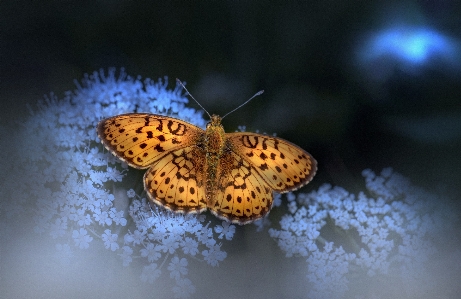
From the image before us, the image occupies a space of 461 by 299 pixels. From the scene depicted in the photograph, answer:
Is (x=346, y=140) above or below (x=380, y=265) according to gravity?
above

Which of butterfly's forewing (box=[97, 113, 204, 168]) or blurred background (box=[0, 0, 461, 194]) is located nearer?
butterfly's forewing (box=[97, 113, 204, 168])

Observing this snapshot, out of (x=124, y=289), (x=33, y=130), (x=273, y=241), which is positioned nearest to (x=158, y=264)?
(x=124, y=289)

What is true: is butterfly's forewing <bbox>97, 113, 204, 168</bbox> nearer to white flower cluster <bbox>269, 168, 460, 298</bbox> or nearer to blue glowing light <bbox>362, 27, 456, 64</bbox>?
white flower cluster <bbox>269, 168, 460, 298</bbox>

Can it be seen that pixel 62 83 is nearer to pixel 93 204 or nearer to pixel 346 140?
pixel 93 204

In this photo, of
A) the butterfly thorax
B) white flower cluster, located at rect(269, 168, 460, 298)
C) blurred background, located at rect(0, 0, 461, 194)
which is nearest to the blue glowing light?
blurred background, located at rect(0, 0, 461, 194)

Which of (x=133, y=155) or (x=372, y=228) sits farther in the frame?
(x=372, y=228)
